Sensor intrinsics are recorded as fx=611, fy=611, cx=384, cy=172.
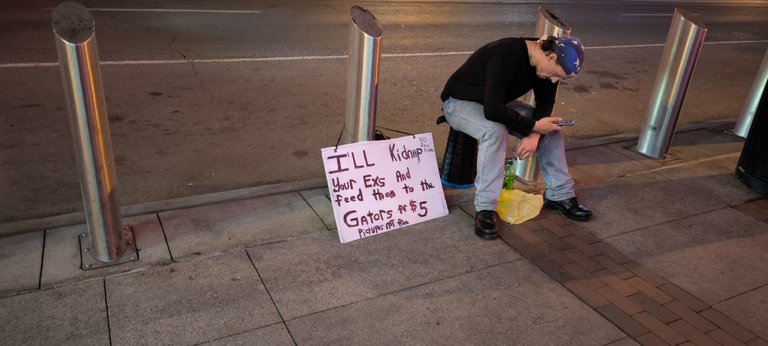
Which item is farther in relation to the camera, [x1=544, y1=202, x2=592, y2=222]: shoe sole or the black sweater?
[x1=544, y1=202, x2=592, y2=222]: shoe sole

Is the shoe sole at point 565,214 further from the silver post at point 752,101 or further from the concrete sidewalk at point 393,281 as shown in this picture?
the silver post at point 752,101

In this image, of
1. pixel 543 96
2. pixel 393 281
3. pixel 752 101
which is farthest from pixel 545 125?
pixel 752 101

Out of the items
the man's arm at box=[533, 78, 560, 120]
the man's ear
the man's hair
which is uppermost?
the man's hair

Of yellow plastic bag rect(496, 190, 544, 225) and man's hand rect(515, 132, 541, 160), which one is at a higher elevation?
man's hand rect(515, 132, 541, 160)

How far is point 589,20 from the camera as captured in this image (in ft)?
44.6

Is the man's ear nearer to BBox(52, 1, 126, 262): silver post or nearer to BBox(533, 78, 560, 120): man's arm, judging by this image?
BBox(533, 78, 560, 120): man's arm

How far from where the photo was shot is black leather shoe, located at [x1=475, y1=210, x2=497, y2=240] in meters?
3.84

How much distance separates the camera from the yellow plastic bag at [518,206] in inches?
162

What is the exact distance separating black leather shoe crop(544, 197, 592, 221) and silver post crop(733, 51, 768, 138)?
264cm

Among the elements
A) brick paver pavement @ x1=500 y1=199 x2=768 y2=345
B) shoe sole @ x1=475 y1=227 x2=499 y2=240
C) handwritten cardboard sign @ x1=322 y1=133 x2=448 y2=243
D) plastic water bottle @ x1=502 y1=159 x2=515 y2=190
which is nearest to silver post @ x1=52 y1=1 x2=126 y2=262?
handwritten cardboard sign @ x1=322 y1=133 x2=448 y2=243

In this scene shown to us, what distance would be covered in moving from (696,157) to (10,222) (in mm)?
5444

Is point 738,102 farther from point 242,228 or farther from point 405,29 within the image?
point 242,228

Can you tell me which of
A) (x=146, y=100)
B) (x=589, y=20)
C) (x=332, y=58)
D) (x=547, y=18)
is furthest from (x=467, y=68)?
(x=589, y=20)

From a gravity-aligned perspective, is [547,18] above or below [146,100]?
above
